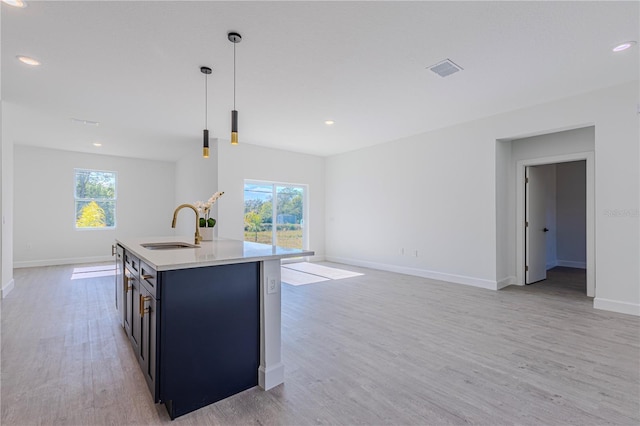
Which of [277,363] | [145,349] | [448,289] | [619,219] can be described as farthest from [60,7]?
[619,219]

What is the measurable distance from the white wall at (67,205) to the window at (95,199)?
12cm

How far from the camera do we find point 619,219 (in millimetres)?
3744

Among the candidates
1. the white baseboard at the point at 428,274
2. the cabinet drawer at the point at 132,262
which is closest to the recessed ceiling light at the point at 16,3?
the cabinet drawer at the point at 132,262

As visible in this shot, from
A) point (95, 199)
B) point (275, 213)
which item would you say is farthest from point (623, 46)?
point (95, 199)

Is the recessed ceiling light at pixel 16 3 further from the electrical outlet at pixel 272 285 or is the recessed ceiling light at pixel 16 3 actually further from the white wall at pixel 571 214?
the white wall at pixel 571 214

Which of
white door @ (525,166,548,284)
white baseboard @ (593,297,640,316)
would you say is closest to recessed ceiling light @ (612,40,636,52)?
white door @ (525,166,548,284)

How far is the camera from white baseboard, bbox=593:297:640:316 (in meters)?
3.62

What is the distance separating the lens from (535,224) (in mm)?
5418

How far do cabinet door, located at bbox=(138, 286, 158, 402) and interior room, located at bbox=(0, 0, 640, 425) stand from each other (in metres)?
0.03

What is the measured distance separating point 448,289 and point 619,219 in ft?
7.32

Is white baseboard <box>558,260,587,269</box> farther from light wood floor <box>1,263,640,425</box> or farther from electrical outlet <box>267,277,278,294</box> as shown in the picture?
electrical outlet <box>267,277,278,294</box>

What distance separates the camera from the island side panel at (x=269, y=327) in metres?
2.13

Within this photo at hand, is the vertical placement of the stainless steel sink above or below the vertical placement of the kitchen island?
above

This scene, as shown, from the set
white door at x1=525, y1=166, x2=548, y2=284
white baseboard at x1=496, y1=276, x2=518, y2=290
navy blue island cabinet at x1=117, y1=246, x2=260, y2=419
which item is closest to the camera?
navy blue island cabinet at x1=117, y1=246, x2=260, y2=419
